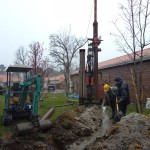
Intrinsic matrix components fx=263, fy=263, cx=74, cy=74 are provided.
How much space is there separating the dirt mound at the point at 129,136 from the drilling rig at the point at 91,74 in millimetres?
9377

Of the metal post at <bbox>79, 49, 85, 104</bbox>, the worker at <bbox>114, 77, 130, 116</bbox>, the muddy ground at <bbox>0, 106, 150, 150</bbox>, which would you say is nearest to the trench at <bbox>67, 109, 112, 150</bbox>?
the muddy ground at <bbox>0, 106, 150, 150</bbox>

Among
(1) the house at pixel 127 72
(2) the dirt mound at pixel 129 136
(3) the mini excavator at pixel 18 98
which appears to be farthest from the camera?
(1) the house at pixel 127 72

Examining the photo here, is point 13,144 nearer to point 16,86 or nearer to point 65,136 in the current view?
point 65,136

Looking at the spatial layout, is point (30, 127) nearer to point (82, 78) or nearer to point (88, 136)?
point (88, 136)

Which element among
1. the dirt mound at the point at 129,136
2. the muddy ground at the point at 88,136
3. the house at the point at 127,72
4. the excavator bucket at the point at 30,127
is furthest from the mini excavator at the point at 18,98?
the house at the point at 127,72

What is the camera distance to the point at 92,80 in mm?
17500

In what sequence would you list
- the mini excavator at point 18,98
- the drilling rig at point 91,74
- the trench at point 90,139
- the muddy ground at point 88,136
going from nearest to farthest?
the muddy ground at point 88,136, the trench at point 90,139, the mini excavator at point 18,98, the drilling rig at point 91,74

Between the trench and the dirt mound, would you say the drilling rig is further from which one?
the dirt mound

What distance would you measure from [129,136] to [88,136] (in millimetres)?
3049

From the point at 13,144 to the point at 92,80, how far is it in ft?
31.6

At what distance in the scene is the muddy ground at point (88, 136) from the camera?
260 inches

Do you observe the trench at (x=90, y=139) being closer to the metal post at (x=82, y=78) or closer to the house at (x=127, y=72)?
the house at (x=127, y=72)

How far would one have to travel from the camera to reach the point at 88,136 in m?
9.57

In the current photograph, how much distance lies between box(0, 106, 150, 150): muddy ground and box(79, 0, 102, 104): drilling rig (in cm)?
515
